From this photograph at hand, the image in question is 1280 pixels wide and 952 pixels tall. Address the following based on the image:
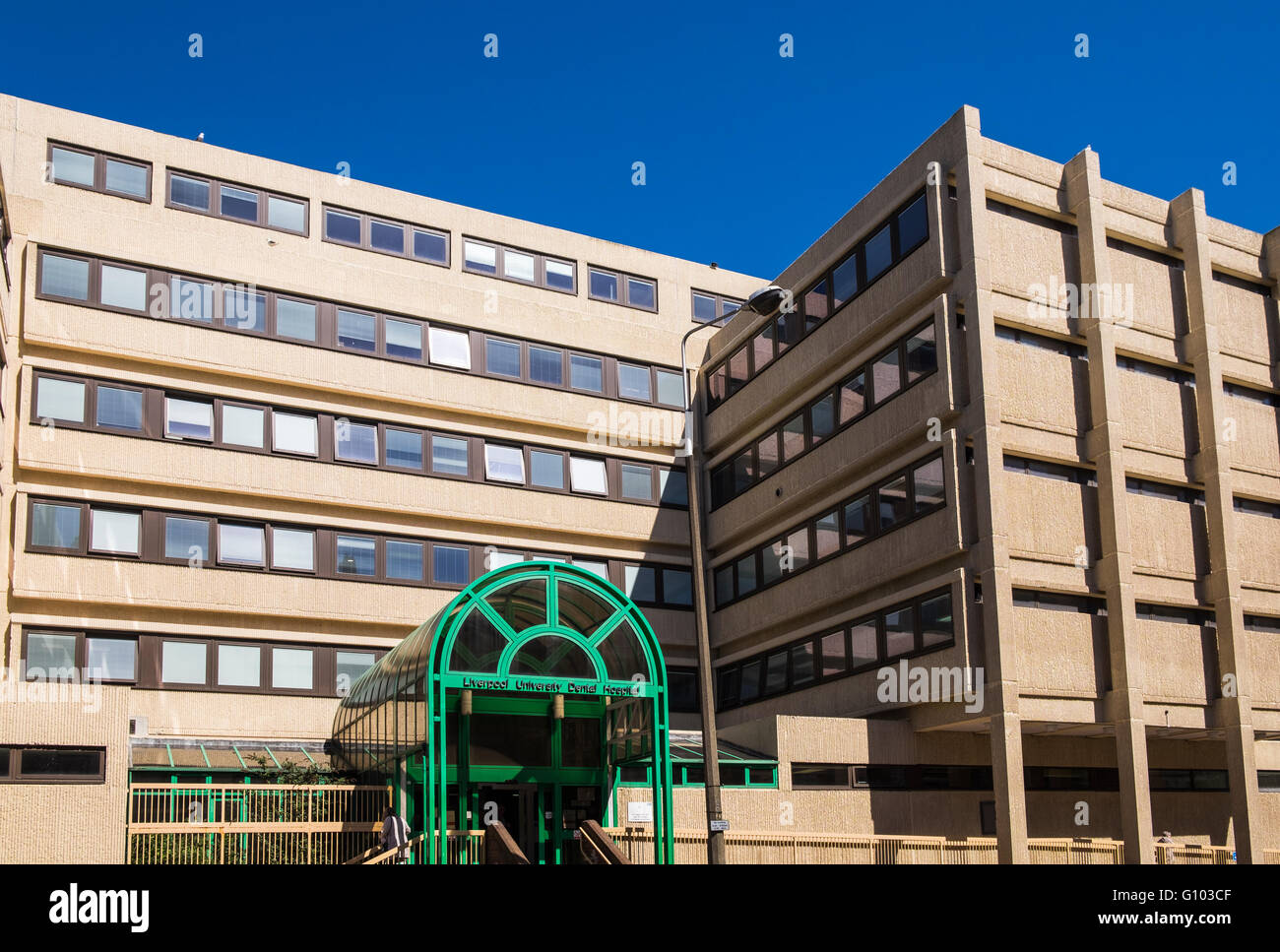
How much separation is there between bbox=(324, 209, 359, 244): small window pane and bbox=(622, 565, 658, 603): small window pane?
39.6ft

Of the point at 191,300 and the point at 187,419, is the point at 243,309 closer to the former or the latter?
the point at 191,300

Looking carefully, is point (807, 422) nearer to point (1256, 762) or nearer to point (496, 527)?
point (496, 527)

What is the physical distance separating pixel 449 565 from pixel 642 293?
11220 mm

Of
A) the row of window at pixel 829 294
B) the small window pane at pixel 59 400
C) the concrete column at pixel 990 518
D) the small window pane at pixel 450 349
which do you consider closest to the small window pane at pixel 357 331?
the small window pane at pixel 450 349

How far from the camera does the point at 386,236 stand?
1503 inches

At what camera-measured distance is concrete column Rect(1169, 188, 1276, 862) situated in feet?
96.3

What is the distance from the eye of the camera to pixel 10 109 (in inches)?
1300

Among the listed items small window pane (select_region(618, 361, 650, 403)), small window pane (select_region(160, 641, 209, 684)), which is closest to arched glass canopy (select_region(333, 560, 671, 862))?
small window pane (select_region(160, 641, 209, 684))

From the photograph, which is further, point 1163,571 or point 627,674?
point 1163,571

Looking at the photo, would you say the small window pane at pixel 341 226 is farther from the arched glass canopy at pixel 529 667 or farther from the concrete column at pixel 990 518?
the concrete column at pixel 990 518

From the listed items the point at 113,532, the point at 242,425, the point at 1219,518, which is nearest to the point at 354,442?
the point at 242,425

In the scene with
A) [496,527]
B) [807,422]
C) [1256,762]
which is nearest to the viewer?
[1256,762]
